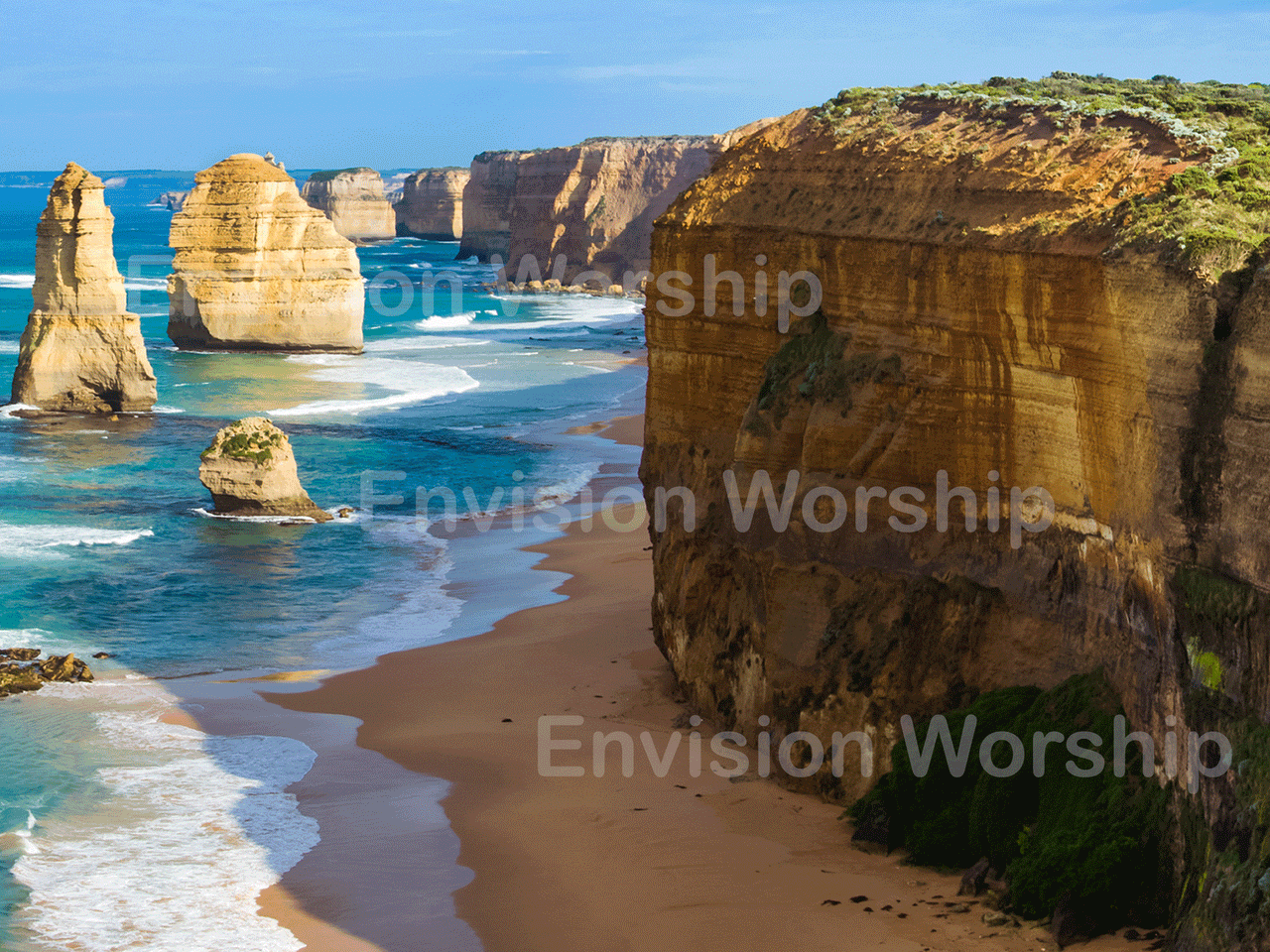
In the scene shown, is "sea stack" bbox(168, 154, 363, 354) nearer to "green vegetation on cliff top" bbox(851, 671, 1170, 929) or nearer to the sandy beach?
the sandy beach

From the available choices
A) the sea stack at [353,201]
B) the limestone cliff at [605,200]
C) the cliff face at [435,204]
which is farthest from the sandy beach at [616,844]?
the cliff face at [435,204]

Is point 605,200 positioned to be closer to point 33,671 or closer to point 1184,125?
point 33,671

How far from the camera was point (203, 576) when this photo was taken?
25.6 meters

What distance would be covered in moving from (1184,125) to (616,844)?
8180 millimetres

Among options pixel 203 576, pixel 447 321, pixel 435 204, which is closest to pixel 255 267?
pixel 447 321

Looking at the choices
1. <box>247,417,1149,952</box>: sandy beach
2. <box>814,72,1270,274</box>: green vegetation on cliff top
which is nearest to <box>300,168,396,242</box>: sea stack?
<box>247,417,1149,952</box>: sandy beach

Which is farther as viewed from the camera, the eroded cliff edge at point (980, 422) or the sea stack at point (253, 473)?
the sea stack at point (253, 473)

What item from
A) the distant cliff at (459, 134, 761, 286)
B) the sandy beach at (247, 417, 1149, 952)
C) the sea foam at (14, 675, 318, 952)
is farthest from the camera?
the distant cliff at (459, 134, 761, 286)

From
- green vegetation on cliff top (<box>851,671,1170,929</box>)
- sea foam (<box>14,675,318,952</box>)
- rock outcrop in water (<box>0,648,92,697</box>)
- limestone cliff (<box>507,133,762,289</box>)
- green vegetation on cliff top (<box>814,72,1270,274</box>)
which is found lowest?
sea foam (<box>14,675,318,952</box>)

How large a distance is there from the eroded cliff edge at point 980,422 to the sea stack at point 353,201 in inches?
5769

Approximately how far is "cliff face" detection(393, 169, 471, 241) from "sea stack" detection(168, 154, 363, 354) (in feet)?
346

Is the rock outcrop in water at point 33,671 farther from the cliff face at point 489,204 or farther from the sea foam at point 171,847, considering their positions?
the cliff face at point 489,204

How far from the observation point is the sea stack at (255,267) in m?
57.9

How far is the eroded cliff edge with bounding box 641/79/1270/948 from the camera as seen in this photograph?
29.0 ft
